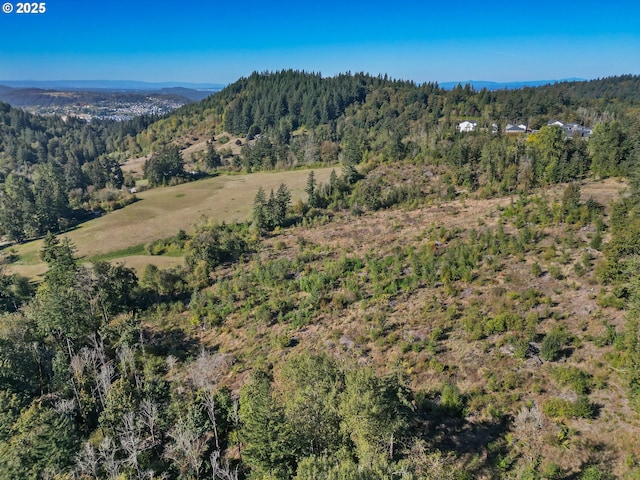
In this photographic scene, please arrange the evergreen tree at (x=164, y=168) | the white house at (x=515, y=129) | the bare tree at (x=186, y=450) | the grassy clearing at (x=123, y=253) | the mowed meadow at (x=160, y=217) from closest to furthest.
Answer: the bare tree at (x=186, y=450), the grassy clearing at (x=123, y=253), the mowed meadow at (x=160, y=217), the white house at (x=515, y=129), the evergreen tree at (x=164, y=168)

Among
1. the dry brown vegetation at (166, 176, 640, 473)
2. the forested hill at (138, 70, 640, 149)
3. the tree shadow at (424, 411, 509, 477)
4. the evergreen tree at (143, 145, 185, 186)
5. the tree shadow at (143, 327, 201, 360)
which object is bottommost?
the tree shadow at (143, 327, 201, 360)

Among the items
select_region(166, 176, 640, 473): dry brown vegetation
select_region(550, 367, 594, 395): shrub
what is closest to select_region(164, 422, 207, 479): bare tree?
select_region(166, 176, 640, 473): dry brown vegetation

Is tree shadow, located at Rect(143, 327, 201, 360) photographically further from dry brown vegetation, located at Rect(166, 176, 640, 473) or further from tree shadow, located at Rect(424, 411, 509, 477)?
tree shadow, located at Rect(424, 411, 509, 477)

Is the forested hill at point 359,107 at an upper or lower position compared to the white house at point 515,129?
upper

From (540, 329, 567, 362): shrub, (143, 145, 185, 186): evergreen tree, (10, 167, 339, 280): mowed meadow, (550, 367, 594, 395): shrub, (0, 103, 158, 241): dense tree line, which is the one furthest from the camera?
(143, 145, 185, 186): evergreen tree

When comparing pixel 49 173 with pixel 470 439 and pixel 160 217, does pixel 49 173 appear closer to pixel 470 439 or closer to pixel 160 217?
pixel 160 217

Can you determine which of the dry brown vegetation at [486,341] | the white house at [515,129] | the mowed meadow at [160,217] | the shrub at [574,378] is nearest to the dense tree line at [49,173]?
the mowed meadow at [160,217]

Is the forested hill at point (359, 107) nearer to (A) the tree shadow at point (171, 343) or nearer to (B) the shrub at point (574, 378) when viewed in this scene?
(B) the shrub at point (574, 378)
